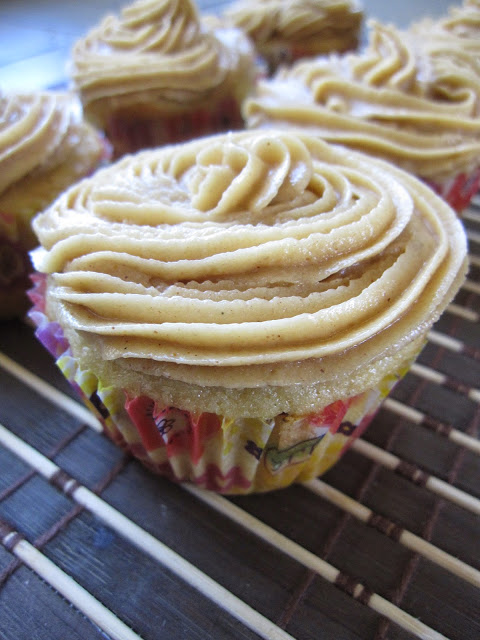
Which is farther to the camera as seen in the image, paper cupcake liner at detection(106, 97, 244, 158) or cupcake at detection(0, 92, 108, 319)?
paper cupcake liner at detection(106, 97, 244, 158)

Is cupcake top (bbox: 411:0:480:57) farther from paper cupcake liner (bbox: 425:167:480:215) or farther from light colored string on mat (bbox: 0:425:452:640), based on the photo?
light colored string on mat (bbox: 0:425:452:640)

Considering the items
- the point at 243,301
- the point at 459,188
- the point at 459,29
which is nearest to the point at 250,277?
the point at 243,301

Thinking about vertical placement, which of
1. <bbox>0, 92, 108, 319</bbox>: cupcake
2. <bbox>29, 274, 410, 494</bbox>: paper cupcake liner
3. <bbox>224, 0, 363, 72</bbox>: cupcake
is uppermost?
<bbox>0, 92, 108, 319</bbox>: cupcake

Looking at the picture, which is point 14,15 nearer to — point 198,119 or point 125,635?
point 198,119

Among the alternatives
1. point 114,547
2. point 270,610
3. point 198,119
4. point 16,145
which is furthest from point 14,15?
point 270,610

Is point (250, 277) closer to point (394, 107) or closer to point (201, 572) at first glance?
point (201, 572)

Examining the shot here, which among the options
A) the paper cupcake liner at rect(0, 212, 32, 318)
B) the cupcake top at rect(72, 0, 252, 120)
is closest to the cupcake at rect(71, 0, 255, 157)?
the cupcake top at rect(72, 0, 252, 120)

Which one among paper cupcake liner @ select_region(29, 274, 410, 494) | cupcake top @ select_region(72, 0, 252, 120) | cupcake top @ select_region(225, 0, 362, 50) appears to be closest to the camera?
paper cupcake liner @ select_region(29, 274, 410, 494)

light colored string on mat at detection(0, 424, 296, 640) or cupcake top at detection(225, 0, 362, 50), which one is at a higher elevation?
cupcake top at detection(225, 0, 362, 50)
